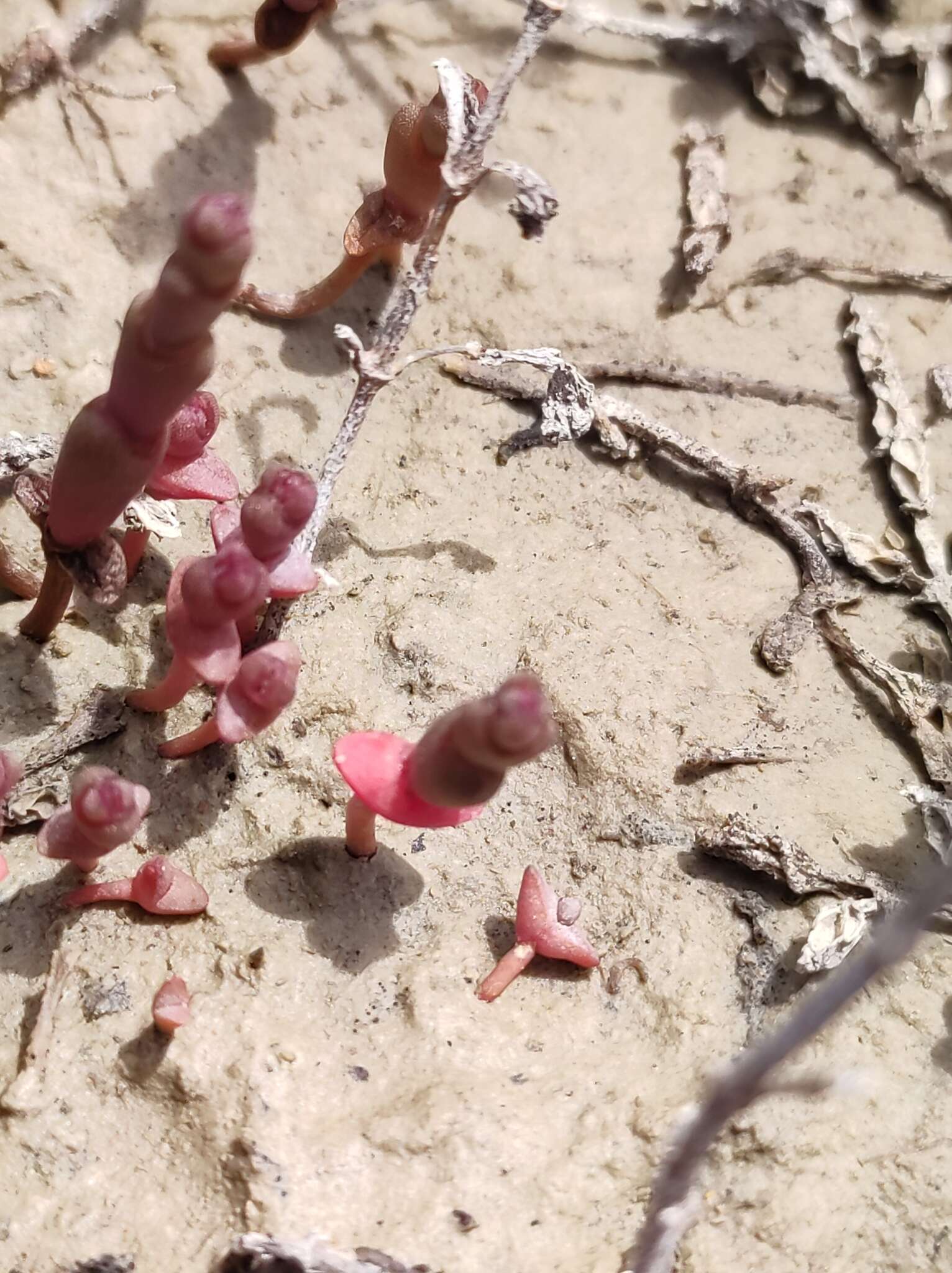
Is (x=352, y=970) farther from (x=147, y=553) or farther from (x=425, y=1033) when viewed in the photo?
(x=147, y=553)

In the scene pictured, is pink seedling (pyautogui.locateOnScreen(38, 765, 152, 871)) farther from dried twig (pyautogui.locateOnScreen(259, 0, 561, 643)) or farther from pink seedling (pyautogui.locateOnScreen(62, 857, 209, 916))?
dried twig (pyautogui.locateOnScreen(259, 0, 561, 643))

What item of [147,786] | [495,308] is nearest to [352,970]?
[147,786]

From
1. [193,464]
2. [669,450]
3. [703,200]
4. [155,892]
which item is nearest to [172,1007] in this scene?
[155,892]

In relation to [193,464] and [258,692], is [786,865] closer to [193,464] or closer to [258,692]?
[258,692]

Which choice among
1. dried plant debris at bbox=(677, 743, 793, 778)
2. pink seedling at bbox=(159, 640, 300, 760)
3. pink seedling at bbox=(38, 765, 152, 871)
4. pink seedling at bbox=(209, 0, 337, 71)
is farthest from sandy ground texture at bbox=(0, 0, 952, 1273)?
pink seedling at bbox=(159, 640, 300, 760)

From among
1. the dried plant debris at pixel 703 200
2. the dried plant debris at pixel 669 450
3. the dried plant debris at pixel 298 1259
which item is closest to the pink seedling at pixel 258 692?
the dried plant debris at pixel 298 1259
